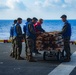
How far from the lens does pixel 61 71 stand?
13.3 meters

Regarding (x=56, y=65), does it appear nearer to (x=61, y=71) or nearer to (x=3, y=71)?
(x=61, y=71)

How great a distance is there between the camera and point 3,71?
1325 cm

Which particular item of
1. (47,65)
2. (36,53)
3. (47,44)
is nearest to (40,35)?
(47,44)

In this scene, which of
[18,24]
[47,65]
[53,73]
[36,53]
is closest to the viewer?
[53,73]

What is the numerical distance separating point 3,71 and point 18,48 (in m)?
3.15

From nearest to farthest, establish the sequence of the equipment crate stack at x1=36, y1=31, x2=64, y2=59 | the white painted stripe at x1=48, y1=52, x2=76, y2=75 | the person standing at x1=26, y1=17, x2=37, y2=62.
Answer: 1. the white painted stripe at x1=48, y1=52, x2=76, y2=75
2. the equipment crate stack at x1=36, y1=31, x2=64, y2=59
3. the person standing at x1=26, y1=17, x2=37, y2=62

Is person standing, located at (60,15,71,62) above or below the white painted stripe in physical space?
above

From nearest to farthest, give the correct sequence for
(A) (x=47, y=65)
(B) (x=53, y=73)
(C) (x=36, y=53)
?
(B) (x=53, y=73) < (A) (x=47, y=65) < (C) (x=36, y=53)

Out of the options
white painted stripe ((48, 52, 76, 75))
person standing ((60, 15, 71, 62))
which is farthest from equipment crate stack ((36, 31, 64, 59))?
white painted stripe ((48, 52, 76, 75))

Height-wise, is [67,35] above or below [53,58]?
above

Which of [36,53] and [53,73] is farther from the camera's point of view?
[36,53]

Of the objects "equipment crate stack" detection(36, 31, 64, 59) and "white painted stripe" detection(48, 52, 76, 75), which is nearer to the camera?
"white painted stripe" detection(48, 52, 76, 75)

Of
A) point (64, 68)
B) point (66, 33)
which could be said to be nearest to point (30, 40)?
point (66, 33)

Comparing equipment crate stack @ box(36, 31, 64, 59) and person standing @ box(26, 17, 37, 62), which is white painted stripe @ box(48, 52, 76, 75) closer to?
equipment crate stack @ box(36, 31, 64, 59)
